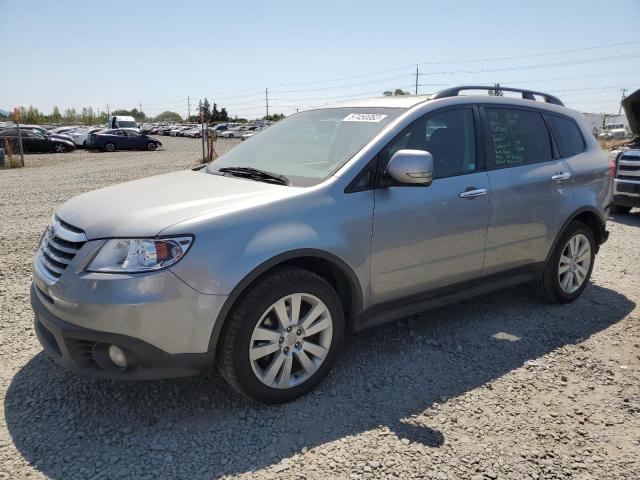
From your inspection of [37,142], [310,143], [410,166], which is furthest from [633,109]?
[37,142]

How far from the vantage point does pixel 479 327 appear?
4207 millimetres

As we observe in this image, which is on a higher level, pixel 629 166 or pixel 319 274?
pixel 629 166

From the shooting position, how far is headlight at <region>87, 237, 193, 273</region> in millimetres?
2562

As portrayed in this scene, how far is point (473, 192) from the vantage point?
12.2 ft

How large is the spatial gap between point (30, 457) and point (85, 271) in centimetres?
93

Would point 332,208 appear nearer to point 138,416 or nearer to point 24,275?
point 138,416

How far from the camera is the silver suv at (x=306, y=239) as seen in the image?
8.52 ft

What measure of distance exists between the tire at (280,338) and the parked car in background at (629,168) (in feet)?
24.8

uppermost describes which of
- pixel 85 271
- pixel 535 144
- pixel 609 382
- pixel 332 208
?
pixel 535 144

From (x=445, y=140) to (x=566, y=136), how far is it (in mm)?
1601

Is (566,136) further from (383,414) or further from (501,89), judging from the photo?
(383,414)

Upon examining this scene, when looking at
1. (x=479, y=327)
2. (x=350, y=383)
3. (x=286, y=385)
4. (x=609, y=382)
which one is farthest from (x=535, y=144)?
(x=286, y=385)

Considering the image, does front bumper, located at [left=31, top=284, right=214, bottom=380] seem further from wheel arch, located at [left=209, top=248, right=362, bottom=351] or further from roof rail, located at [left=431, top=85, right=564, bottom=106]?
roof rail, located at [left=431, top=85, right=564, bottom=106]

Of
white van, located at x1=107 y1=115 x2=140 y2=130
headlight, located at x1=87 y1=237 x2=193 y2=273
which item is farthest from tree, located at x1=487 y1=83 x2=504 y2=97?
white van, located at x1=107 y1=115 x2=140 y2=130
